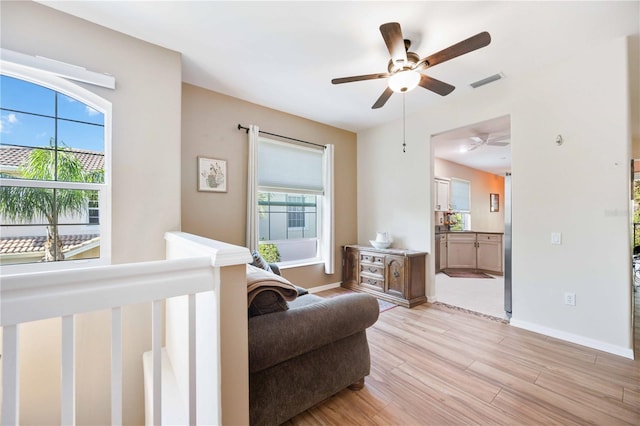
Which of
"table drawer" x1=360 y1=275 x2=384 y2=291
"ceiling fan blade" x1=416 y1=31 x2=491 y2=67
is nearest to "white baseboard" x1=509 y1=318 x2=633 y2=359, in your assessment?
"table drawer" x1=360 y1=275 x2=384 y2=291

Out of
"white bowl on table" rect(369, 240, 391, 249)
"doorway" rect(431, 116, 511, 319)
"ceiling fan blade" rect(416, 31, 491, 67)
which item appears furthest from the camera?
"white bowl on table" rect(369, 240, 391, 249)

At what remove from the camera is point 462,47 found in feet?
6.19

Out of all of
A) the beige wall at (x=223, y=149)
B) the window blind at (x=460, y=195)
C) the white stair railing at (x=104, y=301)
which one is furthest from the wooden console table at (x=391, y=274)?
the window blind at (x=460, y=195)

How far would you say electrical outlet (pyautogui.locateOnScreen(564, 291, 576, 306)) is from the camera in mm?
2604

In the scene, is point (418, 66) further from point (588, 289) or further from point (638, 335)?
point (638, 335)

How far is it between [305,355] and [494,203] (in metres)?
8.50

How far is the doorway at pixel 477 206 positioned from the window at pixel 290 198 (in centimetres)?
197

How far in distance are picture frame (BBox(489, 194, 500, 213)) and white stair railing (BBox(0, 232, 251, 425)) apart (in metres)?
Answer: 8.84

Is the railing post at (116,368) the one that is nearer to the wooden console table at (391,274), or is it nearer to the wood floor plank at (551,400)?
the wood floor plank at (551,400)

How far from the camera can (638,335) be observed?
8.90ft

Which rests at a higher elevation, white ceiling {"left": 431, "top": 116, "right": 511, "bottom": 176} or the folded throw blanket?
white ceiling {"left": 431, "top": 116, "right": 511, "bottom": 176}

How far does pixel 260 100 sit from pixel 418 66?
2.19 metres

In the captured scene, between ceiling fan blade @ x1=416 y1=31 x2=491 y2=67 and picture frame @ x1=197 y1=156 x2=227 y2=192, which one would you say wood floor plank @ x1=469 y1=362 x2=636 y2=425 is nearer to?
ceiling fan blade @ x1=416 y1=31 x2=491 y2=67

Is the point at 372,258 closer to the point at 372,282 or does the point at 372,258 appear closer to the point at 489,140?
the point at 372,282
